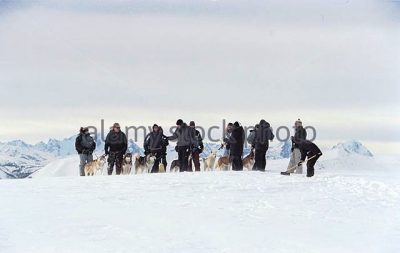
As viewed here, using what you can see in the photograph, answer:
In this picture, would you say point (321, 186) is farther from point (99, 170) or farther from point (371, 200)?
point (99, 170)

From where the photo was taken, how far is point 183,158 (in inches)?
962

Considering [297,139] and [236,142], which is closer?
[297,139]

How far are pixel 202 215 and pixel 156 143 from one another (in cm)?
1047

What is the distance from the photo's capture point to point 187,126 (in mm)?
24062

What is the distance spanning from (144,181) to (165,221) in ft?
20.3

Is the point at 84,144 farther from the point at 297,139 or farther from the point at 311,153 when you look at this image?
the point at 311,153

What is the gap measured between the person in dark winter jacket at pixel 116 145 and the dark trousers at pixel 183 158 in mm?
1744

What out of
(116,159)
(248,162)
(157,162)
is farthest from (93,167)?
(248,162)

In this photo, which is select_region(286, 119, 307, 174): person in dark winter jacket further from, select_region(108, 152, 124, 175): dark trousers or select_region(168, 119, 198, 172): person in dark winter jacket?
select_region(108, 152, 124, 175): dark trousers

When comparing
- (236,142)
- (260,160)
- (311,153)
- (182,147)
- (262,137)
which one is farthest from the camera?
(182,147)

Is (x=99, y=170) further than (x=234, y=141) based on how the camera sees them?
Yes

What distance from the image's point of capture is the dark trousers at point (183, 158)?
2430 cm

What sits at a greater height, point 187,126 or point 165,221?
point 187,126

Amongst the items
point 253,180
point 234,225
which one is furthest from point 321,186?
point 234,225
